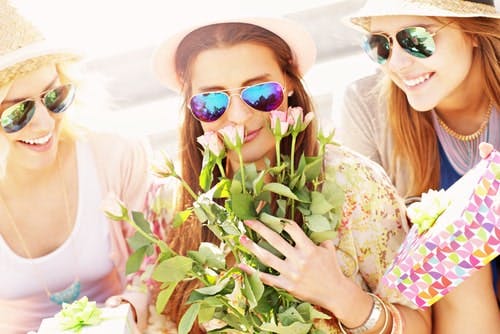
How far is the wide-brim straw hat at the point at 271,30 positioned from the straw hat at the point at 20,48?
1.04 ft

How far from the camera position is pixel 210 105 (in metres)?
2.03

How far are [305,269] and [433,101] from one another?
2.78ft

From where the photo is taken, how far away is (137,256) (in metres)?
1.86

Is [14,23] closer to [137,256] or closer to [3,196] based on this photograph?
[3,196]

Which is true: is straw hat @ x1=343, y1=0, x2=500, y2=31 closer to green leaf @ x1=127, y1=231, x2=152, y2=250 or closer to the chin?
the chin

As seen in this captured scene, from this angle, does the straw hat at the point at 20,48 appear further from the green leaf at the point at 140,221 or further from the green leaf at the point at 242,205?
the green leaf at the point at 242,205

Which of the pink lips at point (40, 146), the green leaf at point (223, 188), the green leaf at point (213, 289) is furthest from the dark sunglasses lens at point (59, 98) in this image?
the green leaf at point (213, 289)

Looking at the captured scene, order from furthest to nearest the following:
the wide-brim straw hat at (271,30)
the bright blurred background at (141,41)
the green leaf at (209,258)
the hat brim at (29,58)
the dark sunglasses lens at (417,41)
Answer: the bright blurred background at (141,41), the dark sunglasses lens at (417,41), the hat brim at (29,58), the wide-brim straw hat at (271,30), the green leaf at (209,258)

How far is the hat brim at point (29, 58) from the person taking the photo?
2.18m

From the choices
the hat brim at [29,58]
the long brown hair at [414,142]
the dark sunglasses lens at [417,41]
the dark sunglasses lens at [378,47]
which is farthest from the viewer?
the long brown hair at [414,142]

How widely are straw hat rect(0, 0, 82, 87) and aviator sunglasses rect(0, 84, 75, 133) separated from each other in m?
0.08

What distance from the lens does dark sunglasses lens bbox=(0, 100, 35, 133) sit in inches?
86.3

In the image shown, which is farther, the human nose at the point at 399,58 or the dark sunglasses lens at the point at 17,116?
the human nose at the point at 399,58

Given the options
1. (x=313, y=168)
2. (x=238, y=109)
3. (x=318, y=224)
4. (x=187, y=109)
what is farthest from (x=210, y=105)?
(x=318, y=224)
